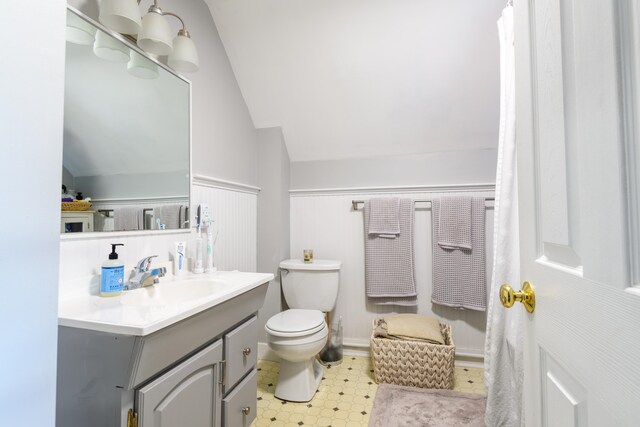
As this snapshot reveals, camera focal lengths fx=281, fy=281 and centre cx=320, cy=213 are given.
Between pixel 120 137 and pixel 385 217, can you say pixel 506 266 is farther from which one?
pixel 120 137

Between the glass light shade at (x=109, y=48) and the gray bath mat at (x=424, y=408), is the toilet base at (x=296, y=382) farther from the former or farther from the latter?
the glass light shade at (x=109, y=48)

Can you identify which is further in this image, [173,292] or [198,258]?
[198,258]

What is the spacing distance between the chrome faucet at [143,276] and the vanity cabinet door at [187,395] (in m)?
0.40

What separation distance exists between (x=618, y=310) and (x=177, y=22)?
1.95 m

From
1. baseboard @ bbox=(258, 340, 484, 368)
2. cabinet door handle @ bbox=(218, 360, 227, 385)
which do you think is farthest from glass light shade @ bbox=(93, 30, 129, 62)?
baseboard @ bbox=(258, 340, 484, 368)

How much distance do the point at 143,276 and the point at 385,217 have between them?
1.57 m

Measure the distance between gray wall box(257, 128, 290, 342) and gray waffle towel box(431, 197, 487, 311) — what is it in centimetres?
120

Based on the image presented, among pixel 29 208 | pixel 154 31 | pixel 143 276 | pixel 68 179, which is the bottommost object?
pixel 143 276

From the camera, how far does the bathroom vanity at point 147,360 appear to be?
2.41 feet

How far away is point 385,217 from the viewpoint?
212 centimetres

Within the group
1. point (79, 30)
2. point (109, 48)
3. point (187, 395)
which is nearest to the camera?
point (187, 395)

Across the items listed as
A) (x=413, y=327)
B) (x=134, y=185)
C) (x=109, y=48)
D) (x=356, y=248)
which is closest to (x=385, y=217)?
(x=356, y=248)

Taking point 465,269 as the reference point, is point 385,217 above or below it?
above

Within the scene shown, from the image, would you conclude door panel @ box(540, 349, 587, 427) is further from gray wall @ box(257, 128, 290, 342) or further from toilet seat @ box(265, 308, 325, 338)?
gray wall @ box(257, 128, 290, 342)
